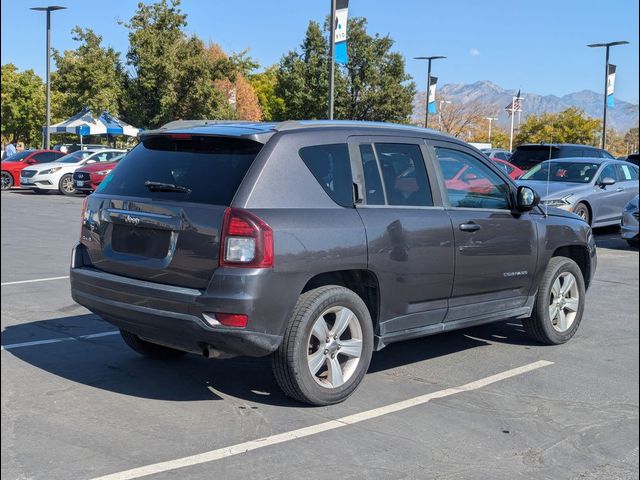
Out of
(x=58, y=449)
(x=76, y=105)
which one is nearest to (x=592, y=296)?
(x=58, y=449)

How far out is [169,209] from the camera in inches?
188

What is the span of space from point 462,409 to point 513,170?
16.1 m

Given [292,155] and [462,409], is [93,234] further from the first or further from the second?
[462,409]

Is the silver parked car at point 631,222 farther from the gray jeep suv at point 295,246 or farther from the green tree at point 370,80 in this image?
the green tree at point 370,80

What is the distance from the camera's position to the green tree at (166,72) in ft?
132

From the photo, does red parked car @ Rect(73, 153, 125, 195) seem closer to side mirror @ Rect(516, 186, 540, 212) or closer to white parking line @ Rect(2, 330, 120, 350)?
Result: white parking line @ Rect(2, 330, 120, 350)

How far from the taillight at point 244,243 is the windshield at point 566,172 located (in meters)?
12.2

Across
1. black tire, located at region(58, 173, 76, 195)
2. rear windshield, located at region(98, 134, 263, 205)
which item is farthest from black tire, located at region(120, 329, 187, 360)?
black tire, located at region(58, 173, 76, 195)

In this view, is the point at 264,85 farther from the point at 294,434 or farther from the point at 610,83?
the point at 294,434

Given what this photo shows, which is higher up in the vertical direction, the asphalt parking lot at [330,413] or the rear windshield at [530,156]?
the rear windshield at [530,156]

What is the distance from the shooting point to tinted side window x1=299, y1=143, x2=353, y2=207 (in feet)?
16.6

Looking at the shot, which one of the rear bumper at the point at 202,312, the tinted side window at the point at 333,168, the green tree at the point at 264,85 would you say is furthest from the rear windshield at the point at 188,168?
the green tree at the point at 264,85

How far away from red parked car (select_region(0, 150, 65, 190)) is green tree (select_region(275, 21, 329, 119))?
602 inches

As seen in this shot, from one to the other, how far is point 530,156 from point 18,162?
19214mm
